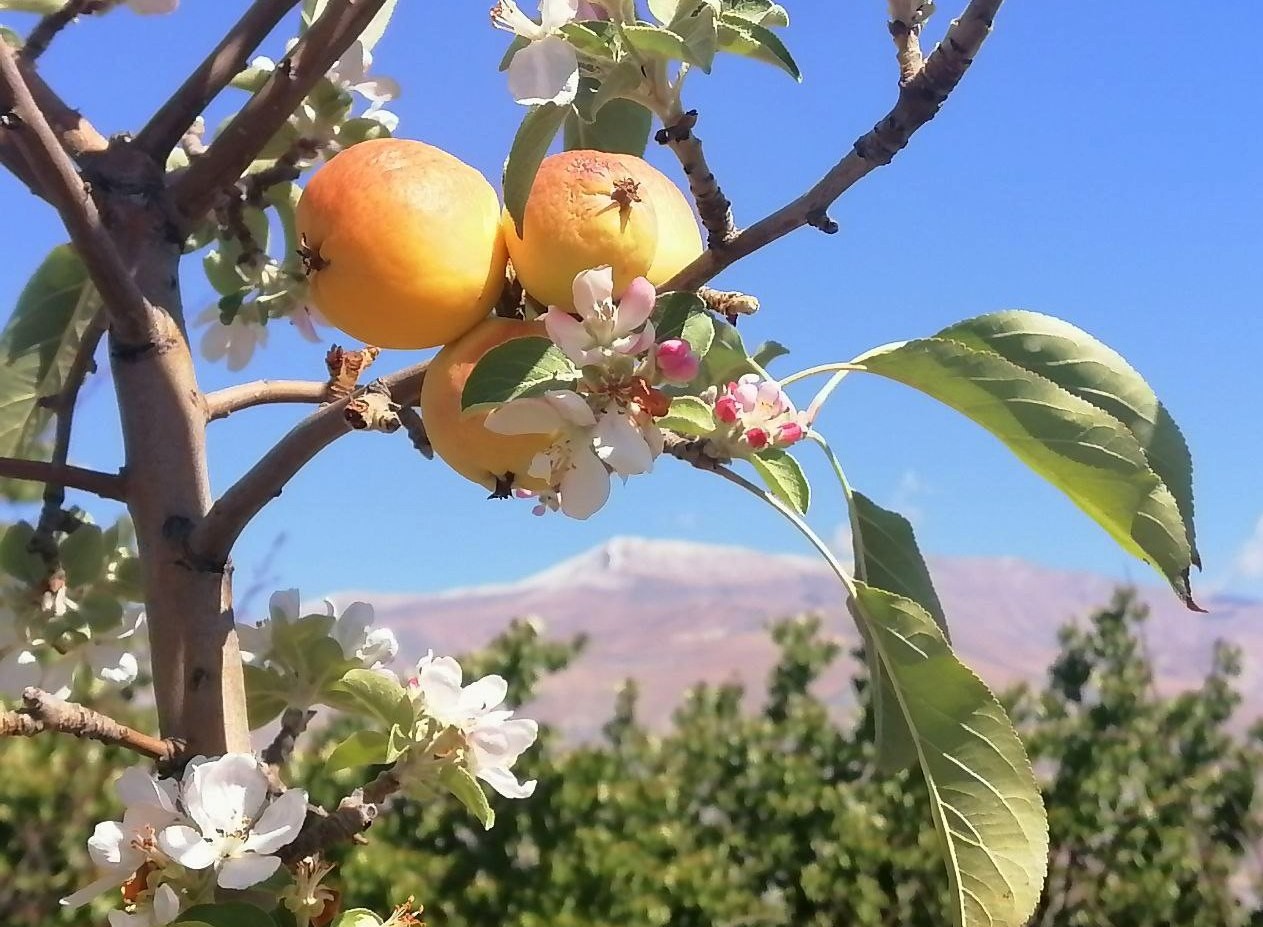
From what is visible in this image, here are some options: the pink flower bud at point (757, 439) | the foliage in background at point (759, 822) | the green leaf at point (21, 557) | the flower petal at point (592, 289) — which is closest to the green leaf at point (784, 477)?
the pink flower bud at point (757, 439)

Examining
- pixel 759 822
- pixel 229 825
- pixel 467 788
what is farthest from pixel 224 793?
pixel 759 822

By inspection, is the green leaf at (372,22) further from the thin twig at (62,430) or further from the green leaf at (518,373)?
the green leaf at (518,373)

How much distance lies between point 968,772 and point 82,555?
1.66ft

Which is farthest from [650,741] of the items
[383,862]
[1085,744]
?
[1085,744]

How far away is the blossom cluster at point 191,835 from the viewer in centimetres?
50

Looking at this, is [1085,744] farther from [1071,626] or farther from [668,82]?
[668,82]

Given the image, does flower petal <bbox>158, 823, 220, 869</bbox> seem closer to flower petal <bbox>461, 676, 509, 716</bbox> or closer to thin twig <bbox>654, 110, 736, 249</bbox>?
flower petal <bbox>461, 676, 509, 716</bbox>

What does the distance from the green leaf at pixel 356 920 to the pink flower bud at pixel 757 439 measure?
298 mm

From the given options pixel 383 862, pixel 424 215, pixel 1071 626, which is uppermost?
pixel 1071 626

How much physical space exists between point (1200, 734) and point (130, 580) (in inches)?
111

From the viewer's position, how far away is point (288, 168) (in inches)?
28.8

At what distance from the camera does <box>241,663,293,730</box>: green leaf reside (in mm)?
644

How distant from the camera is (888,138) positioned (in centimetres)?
46

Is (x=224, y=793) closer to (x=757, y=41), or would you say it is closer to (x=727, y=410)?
(x=727, y=410)
